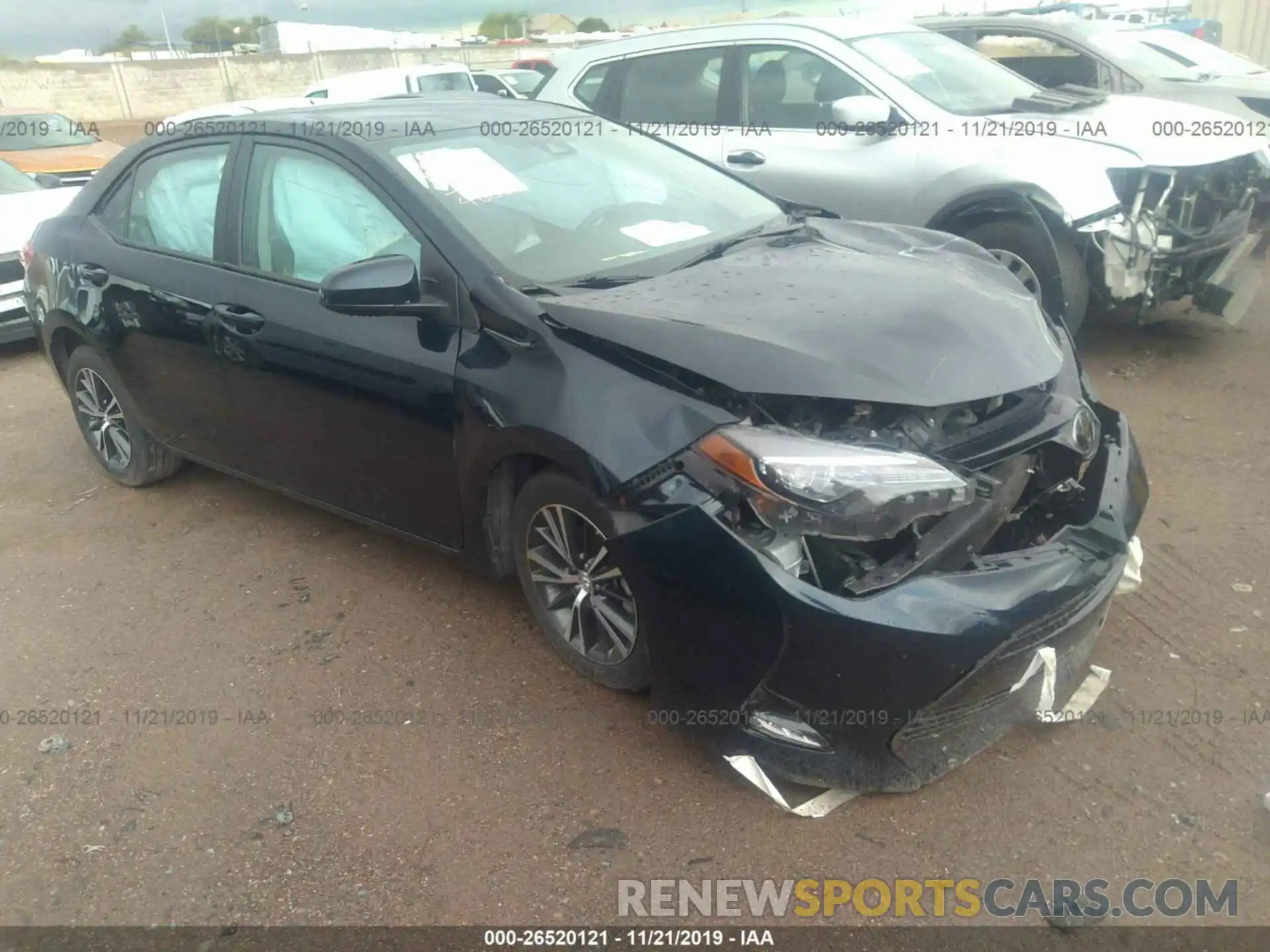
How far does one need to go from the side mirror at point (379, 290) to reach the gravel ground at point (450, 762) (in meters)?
1.16

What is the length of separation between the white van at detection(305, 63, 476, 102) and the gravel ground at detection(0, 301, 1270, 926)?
1234 cm

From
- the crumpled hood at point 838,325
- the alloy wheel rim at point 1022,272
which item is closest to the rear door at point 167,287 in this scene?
the crumpled hood at point 838,325

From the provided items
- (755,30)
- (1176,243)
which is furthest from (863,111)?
(1176,243)

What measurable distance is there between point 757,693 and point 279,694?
5.47 feet

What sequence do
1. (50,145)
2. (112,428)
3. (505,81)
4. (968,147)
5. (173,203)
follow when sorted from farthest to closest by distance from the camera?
1. (505,81)
2. (50,145)
3. (968,147)
4. (112,428)
5. (173,203)

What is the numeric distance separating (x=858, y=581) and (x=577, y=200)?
1.82m

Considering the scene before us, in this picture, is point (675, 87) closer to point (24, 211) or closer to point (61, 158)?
point (24, 211)

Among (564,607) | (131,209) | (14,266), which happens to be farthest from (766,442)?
(14,266)

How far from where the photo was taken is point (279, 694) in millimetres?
3240

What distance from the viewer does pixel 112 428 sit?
15.8 ft

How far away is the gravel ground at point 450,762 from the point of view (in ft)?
8.02

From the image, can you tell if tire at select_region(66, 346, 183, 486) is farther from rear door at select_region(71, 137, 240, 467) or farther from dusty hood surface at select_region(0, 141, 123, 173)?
dusty hood surface at select_region(0, 141, 123, 173)

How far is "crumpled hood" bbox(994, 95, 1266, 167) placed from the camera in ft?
17.2

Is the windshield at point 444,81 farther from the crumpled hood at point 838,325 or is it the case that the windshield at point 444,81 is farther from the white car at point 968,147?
the crumpled hood at point 838,325
